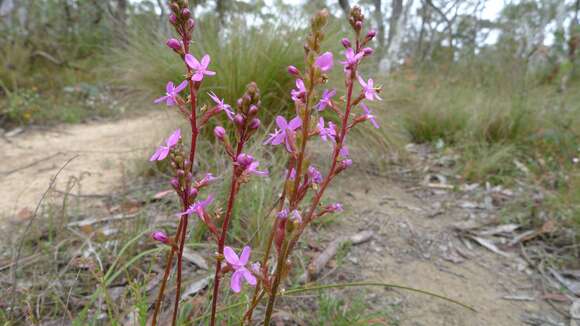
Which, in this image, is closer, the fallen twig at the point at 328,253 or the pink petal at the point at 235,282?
the pink petal at the point at 235,282

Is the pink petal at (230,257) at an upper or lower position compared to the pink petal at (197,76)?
lower

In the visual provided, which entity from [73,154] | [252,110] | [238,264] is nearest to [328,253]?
[238,264]

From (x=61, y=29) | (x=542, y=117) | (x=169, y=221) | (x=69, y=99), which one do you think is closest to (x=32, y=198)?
(x=169, y=221)

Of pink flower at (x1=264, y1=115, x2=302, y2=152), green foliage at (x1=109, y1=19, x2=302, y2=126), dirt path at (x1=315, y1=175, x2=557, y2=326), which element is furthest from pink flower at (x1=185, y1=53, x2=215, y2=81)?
green foliage at (x1=109, y1=19, x2=302, y2=126)

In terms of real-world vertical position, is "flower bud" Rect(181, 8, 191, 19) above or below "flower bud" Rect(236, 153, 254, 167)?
above

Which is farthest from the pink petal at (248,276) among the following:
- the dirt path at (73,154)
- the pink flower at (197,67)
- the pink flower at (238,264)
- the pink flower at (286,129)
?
the dirt path at (73,154)

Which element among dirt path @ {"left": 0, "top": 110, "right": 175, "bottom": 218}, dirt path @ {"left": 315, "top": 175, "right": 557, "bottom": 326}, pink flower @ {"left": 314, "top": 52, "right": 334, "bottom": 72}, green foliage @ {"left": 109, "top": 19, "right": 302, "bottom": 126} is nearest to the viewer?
pink flower @ {"left": 314, "top": 52, "right": 334, "bottom": 72}

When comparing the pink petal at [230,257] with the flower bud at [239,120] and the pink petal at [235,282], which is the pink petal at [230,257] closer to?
the pink petal at [235,282]

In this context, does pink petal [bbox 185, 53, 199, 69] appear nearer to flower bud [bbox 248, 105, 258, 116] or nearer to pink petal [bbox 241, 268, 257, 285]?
flower bud [bbox 248, 105, 258, 116]
